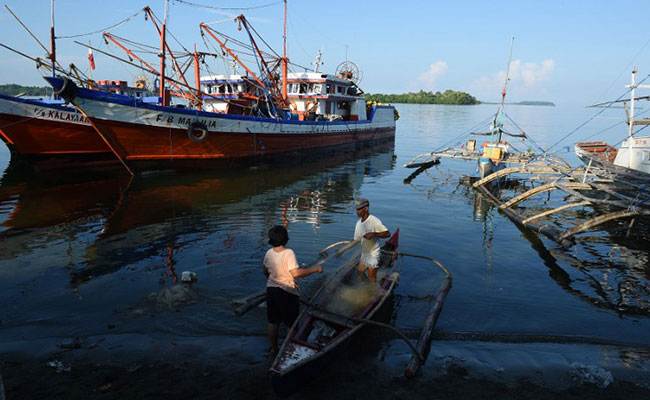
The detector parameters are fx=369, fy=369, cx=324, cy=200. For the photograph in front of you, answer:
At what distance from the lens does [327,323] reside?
5.31 metres

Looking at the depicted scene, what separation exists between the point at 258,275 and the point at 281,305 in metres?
3.65

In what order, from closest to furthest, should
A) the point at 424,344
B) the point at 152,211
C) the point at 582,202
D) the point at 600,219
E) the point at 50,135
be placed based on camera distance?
1. the point at 424,344
2. the point at 600,219
3. the point at 582,202
4. the point at 152,211
5. the point at 50,135

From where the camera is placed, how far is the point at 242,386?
4809 millimetres

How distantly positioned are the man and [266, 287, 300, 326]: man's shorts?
1.78 m

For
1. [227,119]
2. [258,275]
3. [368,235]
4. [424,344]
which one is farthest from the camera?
[227,119]

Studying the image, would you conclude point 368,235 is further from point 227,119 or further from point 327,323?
point 227,119

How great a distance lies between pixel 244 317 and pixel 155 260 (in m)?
3.80

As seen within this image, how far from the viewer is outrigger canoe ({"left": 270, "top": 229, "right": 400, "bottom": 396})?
435 centimetres

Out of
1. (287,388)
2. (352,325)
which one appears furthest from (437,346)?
(287,388)

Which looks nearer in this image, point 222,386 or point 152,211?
point 222,386

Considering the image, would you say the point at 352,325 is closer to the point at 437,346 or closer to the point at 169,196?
the point at 437,346

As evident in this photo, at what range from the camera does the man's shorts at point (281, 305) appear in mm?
4887

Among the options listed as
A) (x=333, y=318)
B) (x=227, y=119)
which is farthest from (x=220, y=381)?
(x=227, y=119)

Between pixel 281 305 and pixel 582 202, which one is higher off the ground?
pixel 582 202
